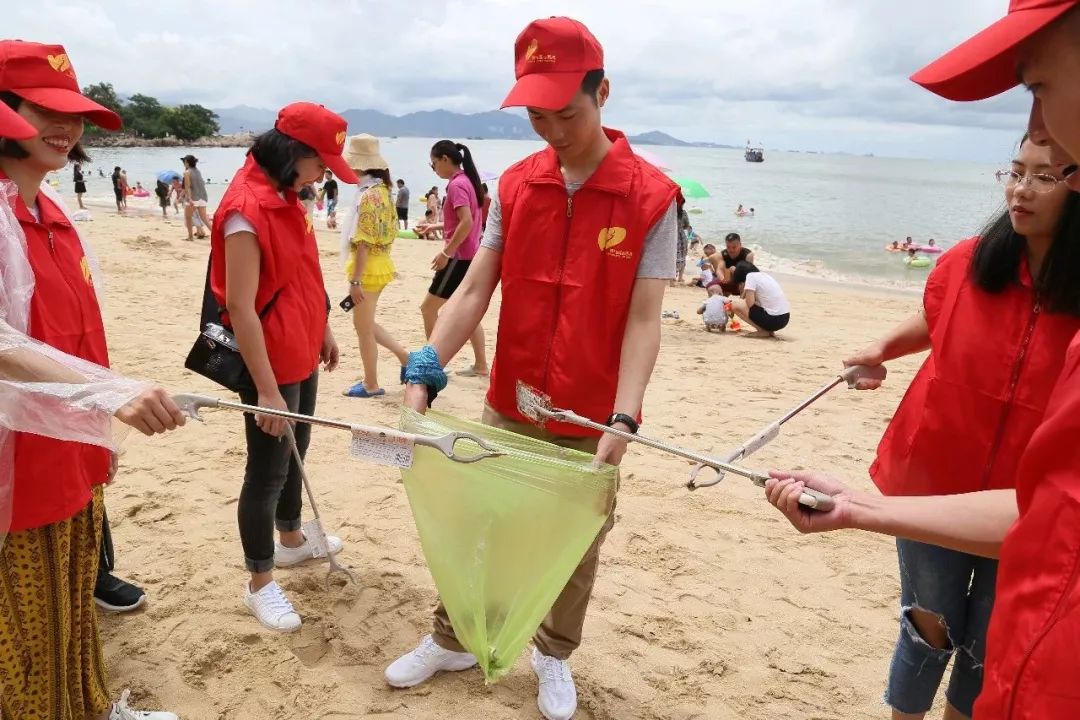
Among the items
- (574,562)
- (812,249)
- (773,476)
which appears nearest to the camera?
(773,476)

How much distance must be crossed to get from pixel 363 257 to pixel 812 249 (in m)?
19.9

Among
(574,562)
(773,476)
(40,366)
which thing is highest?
(40,366)

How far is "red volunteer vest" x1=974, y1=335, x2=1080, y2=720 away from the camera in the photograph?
917 mm

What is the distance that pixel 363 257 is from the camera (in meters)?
5.05

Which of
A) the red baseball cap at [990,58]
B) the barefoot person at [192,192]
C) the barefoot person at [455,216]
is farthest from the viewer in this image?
the barefoot person at [192,192]

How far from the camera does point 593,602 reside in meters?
3.08

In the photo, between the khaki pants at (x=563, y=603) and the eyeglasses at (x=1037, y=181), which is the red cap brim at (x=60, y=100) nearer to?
the khaki pants at (x=563, y=603)

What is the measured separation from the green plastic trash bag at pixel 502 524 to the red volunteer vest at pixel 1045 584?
105 centimetres

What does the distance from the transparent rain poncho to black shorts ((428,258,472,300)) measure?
3683 millimetres

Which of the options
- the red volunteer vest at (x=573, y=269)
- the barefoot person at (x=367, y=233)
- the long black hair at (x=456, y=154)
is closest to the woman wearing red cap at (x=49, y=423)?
the red volunteer vest at (x=573, y=269)

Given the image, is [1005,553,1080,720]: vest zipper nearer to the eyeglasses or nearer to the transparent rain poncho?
the eyeglasses

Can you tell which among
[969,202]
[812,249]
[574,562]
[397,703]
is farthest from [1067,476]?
[969,202]

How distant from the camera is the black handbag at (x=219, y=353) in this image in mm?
2553

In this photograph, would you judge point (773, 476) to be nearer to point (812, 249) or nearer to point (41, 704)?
point (41, 704)
